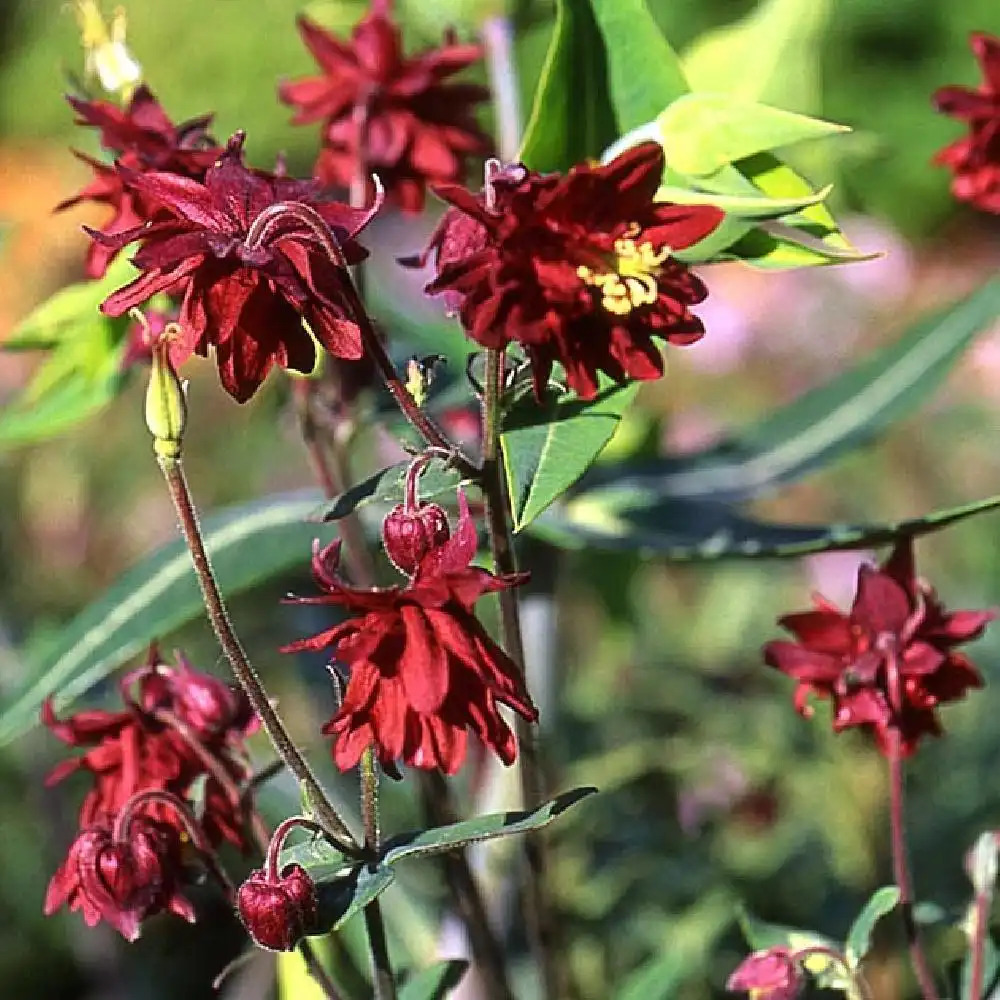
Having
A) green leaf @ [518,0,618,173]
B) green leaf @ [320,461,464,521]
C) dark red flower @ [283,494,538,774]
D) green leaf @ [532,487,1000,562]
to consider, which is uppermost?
green leaf @ [518,0,618,173]

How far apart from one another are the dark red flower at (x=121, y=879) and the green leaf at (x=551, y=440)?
212 mm

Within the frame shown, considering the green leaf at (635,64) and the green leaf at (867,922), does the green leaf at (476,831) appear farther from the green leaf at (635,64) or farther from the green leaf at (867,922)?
the green leaf at (635,64)

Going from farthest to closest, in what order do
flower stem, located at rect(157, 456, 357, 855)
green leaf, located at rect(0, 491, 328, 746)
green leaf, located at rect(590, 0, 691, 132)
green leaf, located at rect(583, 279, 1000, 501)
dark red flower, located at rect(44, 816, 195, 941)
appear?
1. green leaf, located at rect(583, 279, 1000, 501)
2. green leaf, located at rect(0, 491, 328, 746)
3. green leaf, located at rect(590, 0, 691, 132)
4. dark red flower, located at rect(44, 816, 195, 941)
5. flower stem, located at rect(157, 456, 357, 855)

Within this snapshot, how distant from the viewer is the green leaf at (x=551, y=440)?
0.57 metres

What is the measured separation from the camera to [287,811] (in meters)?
0.99

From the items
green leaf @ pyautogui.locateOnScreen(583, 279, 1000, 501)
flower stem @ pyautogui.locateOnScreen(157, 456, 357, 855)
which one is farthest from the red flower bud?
green leaf @ pyautogui.locateOnScreen(583, 279, 1000, 501)

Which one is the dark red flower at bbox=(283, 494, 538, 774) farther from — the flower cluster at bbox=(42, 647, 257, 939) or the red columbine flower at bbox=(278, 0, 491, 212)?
the red columbine flower at bbox=(278, 0, 491, 212)

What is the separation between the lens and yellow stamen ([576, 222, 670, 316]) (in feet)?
1.89

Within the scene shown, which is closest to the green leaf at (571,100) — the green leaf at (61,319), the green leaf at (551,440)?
the green leaf at (551,440)

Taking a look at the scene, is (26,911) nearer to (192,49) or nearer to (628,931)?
(628,931)

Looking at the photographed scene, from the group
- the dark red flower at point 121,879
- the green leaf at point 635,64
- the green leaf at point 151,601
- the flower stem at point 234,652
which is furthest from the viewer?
the green leaf at point 151,601

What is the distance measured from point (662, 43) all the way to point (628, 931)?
785 mm

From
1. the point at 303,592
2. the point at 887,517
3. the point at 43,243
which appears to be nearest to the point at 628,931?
the point at 303,592

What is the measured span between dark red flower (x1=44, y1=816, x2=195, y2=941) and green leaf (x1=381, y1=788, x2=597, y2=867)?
0.09m
